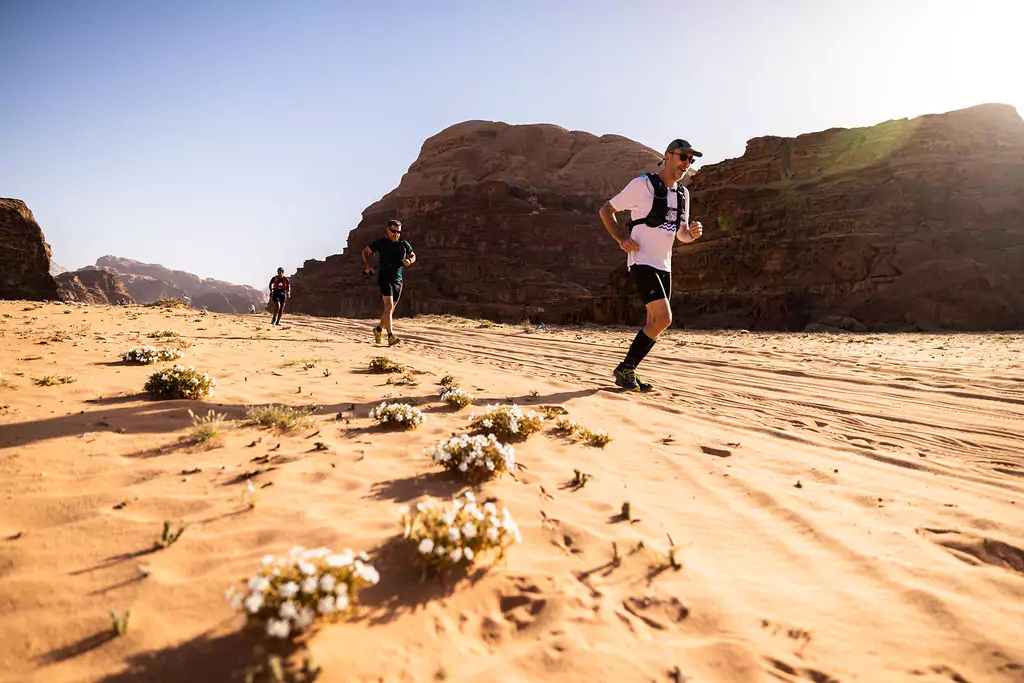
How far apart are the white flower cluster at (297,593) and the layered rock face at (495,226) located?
30998mm

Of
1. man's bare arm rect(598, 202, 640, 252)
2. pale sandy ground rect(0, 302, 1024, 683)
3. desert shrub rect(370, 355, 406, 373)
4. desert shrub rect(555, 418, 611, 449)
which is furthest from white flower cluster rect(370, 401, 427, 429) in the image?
man's bare arm rect(598, 202, 640, 252)

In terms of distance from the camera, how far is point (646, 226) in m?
5.77

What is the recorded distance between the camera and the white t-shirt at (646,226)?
5.71 metres

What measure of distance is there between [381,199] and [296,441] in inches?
4273

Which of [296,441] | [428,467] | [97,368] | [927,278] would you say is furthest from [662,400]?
[927,278]

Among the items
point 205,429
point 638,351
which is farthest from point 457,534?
point 638,351

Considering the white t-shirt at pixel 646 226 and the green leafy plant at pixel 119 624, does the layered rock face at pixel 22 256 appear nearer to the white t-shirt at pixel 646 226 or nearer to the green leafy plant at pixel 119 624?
the white t-shirt at pixel 646 226

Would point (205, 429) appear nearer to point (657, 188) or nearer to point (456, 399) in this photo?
point (456, 399)

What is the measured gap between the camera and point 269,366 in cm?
659

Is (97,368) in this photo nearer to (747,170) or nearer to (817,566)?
(817,566)

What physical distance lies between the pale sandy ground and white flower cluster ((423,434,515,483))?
0.36ft

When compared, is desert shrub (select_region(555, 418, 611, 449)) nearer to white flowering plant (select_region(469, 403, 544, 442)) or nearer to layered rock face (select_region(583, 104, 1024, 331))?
white flowering plant (select_region(469, 403, 544, 442))

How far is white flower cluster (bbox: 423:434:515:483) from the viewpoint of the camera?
113 inches

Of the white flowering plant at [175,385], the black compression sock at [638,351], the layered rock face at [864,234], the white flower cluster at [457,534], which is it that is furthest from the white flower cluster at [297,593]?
the layered rock face at [864,234]
